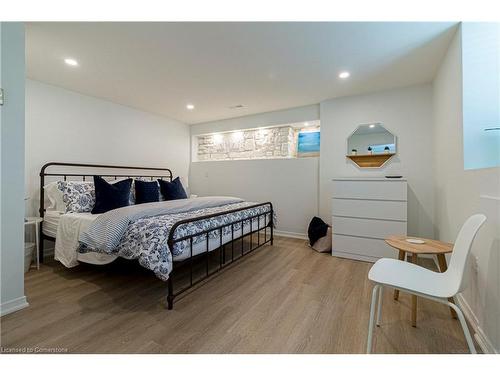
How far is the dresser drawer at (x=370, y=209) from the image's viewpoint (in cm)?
264

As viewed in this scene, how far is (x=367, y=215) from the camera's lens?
280 cm

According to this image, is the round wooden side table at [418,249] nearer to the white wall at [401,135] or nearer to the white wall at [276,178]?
the white wall at [401,135]

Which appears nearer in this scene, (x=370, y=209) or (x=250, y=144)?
(x=370, y=209)

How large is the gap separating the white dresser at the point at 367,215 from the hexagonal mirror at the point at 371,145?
63cm

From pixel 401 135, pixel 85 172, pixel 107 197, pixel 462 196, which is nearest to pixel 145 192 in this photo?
pixel 107 197

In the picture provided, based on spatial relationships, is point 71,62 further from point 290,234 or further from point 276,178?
point 290,234

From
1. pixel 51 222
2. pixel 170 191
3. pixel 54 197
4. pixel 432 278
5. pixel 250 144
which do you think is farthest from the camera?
pixel 250 144

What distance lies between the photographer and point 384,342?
138 cm

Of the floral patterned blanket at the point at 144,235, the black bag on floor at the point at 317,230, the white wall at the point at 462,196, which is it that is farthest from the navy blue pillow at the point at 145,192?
the white wall at the point at 462,196

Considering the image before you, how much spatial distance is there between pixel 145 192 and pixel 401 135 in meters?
3.74

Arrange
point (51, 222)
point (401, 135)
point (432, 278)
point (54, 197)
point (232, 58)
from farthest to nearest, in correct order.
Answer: point (401, 135)
point (54, 197)
point (51, 222)
point (232, 58)
point (432, 278)

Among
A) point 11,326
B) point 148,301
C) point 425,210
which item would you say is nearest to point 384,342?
point 148,301

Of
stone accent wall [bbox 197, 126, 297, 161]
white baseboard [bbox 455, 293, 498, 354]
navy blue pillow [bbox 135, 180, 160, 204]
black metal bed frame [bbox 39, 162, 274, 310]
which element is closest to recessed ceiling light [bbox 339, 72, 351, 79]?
stone accent wall [bbox 197, 126, 297, 161]

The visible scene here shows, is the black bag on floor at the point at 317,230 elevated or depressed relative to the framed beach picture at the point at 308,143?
depressed
